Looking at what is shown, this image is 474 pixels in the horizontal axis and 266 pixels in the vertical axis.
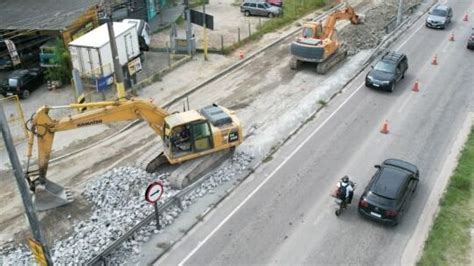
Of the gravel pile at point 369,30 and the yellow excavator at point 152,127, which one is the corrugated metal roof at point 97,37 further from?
the gravel pile at point 369,30

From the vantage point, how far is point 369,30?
37594 millimetres

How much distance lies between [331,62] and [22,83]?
1827 centimetres

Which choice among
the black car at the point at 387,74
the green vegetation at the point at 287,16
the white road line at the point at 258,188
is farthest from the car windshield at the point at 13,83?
the black car at the point at 387,74

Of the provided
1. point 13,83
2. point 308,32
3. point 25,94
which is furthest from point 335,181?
point 13,83

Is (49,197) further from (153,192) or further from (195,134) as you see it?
(195,134)

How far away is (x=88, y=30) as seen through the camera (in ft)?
106

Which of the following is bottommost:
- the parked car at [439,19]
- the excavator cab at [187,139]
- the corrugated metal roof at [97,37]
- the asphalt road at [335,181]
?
the asphalt road at [335,181]

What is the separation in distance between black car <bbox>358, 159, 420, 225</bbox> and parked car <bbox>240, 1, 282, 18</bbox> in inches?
1078

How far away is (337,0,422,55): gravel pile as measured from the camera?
34.7 meters

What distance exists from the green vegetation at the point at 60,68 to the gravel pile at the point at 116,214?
11648mm

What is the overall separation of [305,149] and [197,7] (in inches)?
1127

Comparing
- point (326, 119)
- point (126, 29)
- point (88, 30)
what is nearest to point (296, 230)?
point (326, 119)

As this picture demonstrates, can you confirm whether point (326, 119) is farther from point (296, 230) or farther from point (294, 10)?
point (294, 10)

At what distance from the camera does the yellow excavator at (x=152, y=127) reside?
16.5 m
